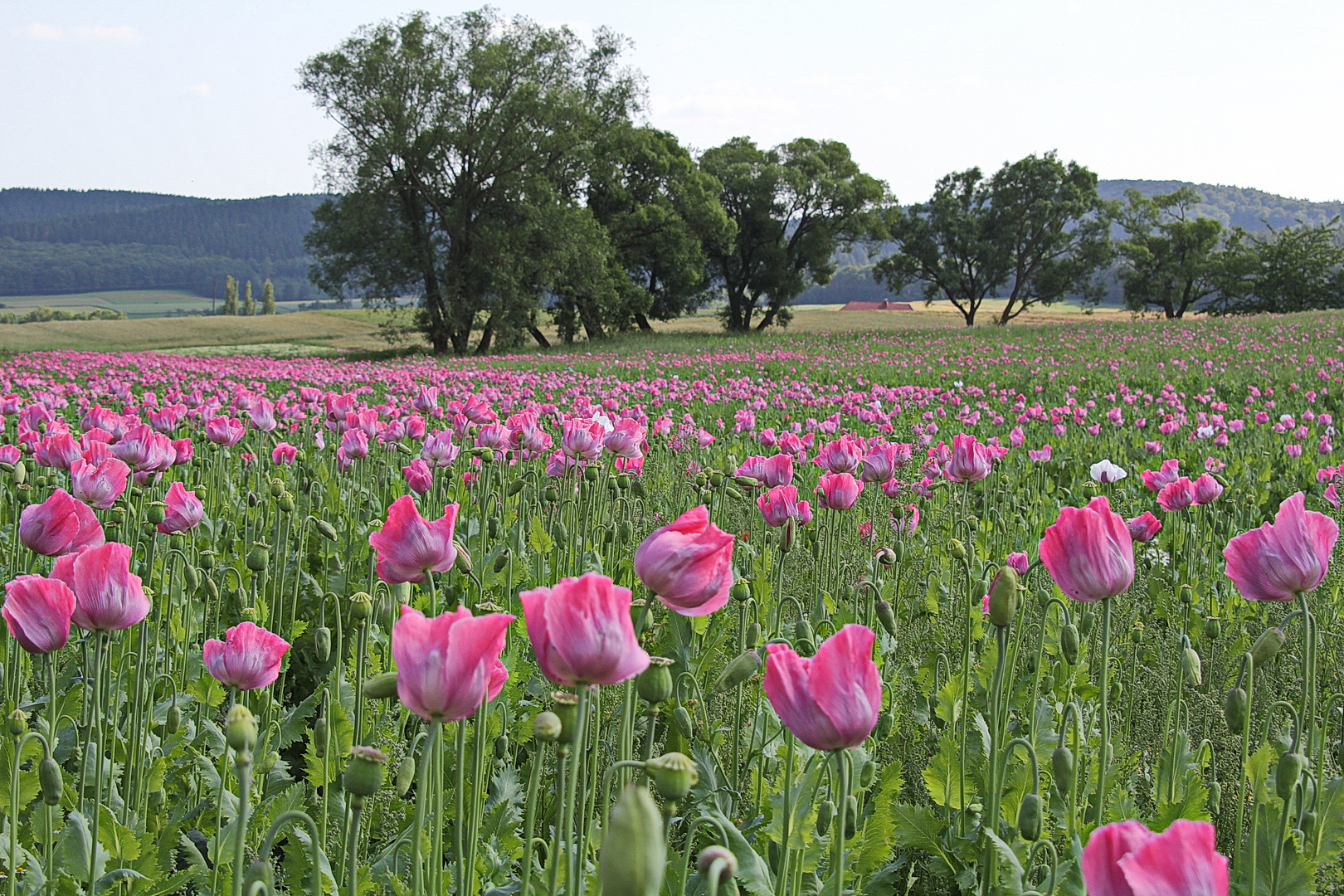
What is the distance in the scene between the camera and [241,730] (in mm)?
1157

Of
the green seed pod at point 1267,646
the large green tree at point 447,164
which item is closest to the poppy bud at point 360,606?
the green seed pod at point 1267,646

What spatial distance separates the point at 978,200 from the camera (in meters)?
54.7

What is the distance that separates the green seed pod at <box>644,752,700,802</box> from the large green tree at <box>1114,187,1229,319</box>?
66469 mm

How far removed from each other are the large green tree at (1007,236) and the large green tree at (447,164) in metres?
26.6

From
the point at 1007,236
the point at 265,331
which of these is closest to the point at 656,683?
the point at 1007,236

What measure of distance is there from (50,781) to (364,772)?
687mm

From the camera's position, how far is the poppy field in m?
1.10

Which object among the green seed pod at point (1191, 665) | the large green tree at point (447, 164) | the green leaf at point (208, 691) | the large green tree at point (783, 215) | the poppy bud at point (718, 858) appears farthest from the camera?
the large green tree at point (783, 215)

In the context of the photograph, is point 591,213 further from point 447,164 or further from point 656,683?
point 656,683

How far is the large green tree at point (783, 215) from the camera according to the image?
4303 cm

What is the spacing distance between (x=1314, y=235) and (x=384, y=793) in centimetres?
7232

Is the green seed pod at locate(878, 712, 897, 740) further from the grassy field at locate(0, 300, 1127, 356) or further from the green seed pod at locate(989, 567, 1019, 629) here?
the grassy field at locate(0, 300, 1127, 356)

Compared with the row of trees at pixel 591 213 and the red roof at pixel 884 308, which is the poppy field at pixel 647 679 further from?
the red roof at pixel 884 308

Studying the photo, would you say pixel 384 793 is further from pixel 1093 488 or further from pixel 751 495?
pixel 1093 488
